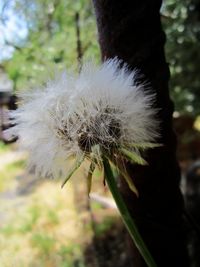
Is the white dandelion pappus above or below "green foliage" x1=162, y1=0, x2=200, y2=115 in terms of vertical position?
below

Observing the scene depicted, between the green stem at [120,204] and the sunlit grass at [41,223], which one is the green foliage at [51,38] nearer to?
the sunlit grass at [41,223]

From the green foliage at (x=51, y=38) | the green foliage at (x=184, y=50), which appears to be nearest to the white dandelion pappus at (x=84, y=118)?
the green foliage at (x=184, y=50)

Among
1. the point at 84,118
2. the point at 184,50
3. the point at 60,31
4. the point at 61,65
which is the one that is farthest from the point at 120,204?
the point at 184,50

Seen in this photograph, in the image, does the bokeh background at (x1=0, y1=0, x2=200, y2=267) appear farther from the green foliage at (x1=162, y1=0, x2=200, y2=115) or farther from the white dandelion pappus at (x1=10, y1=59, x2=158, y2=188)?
the white dandelion pappus at (x1=10, y1=59, x2=158, y2=188)

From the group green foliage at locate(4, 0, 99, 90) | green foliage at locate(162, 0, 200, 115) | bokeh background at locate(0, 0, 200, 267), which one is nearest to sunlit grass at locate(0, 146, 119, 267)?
bokeh background at locate(0, 0, 200, 267)

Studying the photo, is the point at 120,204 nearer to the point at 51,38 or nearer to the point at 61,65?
the point at 61,65

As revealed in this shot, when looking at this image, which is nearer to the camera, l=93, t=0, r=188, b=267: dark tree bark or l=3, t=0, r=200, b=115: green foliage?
l=93, t=0, r=188, b=267: dark tree bark

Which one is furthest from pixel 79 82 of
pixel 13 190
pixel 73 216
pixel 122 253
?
pixel 13 190
